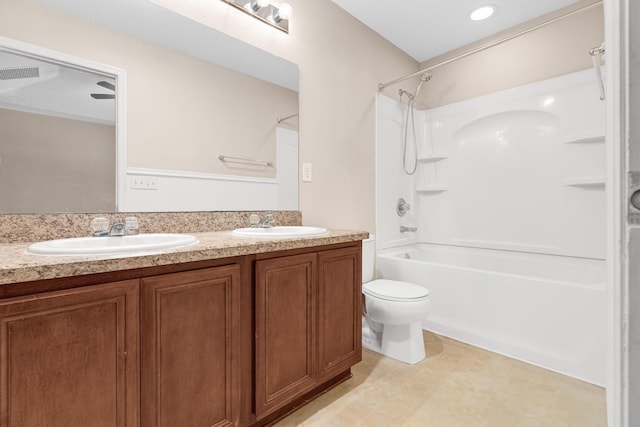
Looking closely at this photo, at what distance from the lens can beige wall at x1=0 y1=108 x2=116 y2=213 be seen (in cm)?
119

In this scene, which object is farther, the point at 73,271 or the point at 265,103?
the point at 265,103

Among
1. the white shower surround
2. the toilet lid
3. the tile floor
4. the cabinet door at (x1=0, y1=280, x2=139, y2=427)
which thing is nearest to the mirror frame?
the cabinet door at (x1=0, y1=280, x2=139, y2=427)

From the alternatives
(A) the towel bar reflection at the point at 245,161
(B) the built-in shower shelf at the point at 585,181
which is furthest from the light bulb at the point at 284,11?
(B) the built-in shower shelf at the point at 585,181

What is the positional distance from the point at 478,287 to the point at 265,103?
1892 millimetres

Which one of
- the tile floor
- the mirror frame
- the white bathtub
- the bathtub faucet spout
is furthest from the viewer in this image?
the bathtub faucet spout

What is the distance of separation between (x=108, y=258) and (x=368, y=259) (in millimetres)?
1856

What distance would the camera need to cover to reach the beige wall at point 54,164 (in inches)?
46.7

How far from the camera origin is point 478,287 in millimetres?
2166

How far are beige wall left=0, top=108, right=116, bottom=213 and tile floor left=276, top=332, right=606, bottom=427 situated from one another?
134 centimetres

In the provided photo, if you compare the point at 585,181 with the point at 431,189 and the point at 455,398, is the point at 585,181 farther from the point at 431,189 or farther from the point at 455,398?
the point at 455,398

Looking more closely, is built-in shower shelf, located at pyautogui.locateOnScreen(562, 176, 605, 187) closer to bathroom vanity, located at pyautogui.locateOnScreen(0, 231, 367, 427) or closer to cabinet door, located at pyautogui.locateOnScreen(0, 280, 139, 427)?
bathroom vanity, located at pyautogui.locateOnScreen(0, 231, 367, 427)

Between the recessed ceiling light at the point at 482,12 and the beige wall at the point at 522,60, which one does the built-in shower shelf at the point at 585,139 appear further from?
the recessed ceiling light at the point at 482,12

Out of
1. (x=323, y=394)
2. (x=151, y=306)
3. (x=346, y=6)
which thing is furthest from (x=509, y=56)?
(x=151, y=306)
